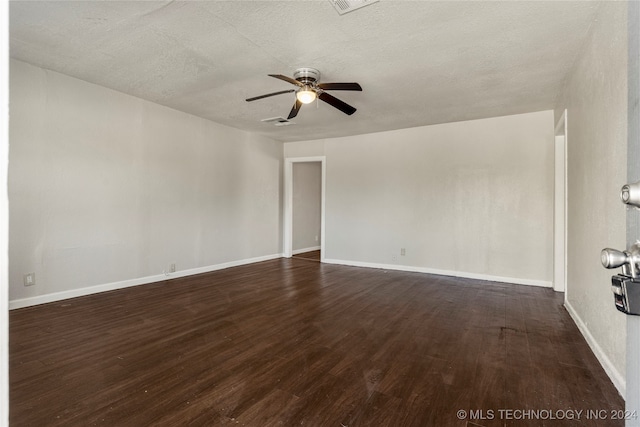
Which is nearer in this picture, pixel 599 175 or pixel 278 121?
pixel 599 175

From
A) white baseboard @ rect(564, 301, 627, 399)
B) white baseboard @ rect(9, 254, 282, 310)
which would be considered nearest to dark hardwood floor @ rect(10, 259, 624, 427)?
white baseboard @ rect(564, 301, 627, 399)

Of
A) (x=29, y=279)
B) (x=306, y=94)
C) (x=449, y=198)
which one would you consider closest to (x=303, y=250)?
(x=449, y=198)

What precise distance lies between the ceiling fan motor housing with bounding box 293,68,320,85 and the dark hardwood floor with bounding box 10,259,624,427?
8.24ft

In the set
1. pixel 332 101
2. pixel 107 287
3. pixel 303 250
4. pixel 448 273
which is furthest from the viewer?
pixel 303 250

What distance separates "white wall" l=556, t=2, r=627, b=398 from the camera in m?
1.88

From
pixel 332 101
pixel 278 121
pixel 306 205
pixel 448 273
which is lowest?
pixel 448 273

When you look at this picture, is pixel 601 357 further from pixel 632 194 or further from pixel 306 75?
pixel 306 75

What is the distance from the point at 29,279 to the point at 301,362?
332cm

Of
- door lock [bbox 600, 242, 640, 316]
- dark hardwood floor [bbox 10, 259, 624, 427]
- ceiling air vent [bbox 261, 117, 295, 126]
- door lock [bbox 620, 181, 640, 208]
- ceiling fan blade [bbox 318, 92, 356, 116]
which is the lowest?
dark hardwood floor [bbox 10, 259, 624, 427]

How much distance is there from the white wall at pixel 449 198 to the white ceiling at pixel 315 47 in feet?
2.68

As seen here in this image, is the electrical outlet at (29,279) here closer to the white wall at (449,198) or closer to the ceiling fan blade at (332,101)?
the ceiling fan blade at (332,101)

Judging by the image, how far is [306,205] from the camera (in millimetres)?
8078

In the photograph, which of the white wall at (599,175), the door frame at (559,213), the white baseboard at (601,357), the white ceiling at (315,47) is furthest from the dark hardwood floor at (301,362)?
the white ceiling at (315,47)

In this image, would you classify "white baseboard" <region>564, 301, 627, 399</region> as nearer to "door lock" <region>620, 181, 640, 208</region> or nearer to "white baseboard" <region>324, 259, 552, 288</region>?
"white baseboard" <region>324, 259, 552, 288</region>
